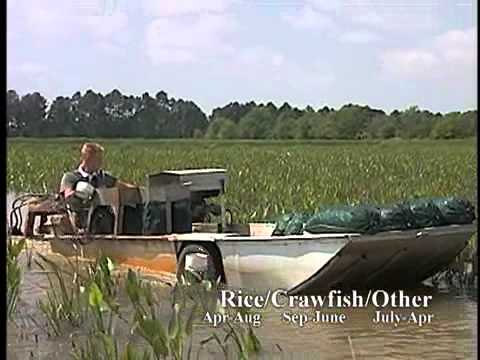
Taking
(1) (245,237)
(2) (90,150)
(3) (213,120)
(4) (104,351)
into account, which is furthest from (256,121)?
(4) (104,351)

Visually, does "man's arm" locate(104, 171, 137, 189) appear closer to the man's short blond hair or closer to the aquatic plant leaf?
the man's short blond hair

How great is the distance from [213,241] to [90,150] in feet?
1.41

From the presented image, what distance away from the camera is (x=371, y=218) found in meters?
3.19

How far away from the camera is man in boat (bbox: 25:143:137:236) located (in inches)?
125

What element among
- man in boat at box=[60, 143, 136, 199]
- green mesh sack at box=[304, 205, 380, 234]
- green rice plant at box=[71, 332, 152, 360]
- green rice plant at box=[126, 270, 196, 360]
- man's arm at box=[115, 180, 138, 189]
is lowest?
green rice plant at box=[71, 332, 152, 360]

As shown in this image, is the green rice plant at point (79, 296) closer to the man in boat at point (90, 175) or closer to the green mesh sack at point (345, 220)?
the man in boat at point (90, 175)

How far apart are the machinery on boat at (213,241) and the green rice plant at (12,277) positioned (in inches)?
3.8

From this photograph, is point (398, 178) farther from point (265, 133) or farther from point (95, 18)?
point (95, 18)

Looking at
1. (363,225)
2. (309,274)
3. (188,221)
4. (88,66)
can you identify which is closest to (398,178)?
(363,225)

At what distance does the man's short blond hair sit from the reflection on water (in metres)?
0.38

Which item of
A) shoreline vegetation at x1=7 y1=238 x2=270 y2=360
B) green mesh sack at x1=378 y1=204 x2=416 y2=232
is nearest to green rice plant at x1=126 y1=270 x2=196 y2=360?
shoreline vegetation at x1=7 y1=238 x2=270 y2=360

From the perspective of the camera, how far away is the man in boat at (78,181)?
316 cm

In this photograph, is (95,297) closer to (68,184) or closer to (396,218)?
(68,184)

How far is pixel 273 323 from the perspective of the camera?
10.1 feet
